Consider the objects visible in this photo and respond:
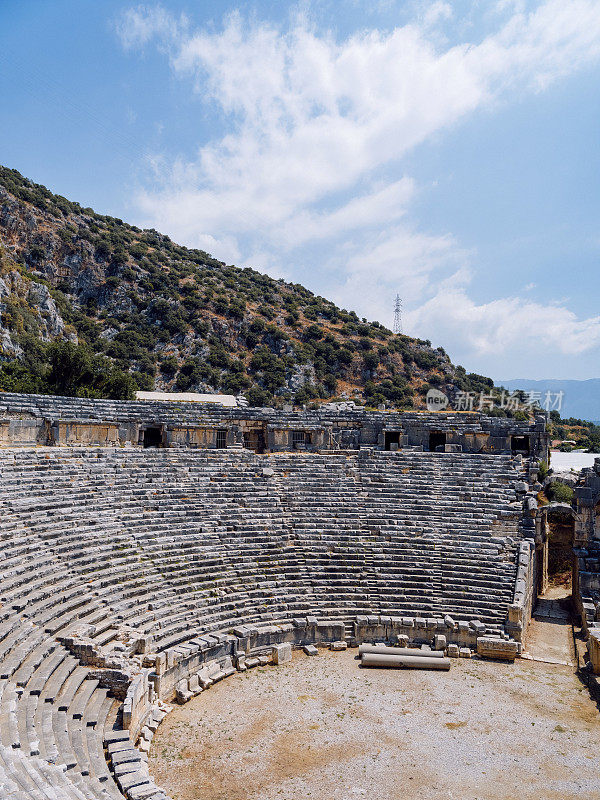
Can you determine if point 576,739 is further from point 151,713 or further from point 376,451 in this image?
point 376,451

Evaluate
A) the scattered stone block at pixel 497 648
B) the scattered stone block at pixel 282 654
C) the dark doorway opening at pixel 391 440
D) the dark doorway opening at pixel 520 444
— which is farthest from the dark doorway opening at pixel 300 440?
the scattered stone block at pixel 497 648

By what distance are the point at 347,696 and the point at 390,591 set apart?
4254mm

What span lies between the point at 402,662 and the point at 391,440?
12047 mm

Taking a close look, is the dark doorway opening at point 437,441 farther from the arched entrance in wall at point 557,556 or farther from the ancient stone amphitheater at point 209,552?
the arched entrance in wall at point 557,556

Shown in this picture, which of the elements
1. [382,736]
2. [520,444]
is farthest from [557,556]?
[382,736]

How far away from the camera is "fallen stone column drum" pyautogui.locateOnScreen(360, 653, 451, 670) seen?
1368 centimetres

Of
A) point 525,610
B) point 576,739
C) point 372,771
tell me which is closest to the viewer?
point 372,771

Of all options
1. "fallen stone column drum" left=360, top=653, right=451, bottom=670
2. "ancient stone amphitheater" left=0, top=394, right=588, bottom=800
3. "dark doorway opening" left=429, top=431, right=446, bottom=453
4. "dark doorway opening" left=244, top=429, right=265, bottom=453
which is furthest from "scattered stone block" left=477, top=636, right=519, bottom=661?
"dark doorway opening" left=244, top=429, right=265, bottom=453

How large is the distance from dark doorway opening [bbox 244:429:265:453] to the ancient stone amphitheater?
0.20ft

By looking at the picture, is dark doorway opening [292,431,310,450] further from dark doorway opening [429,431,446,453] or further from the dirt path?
the dirt path

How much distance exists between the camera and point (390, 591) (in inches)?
631

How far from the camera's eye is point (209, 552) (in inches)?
629

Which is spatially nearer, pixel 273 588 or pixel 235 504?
pixel 273 588

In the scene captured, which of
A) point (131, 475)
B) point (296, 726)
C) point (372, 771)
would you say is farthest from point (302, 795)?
point (131, 475)
